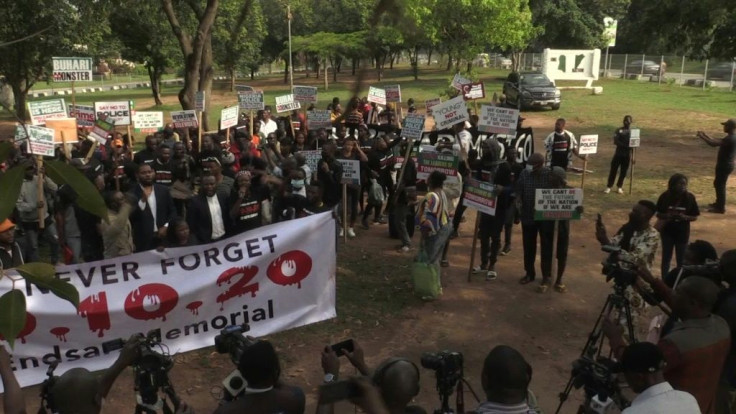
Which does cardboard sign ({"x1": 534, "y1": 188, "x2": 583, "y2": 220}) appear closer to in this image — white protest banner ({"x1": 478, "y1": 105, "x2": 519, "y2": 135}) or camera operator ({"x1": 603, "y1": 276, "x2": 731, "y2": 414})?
white protest banner ({"x1": 478, "y1": 105, "x2": 519, "y2": 135})

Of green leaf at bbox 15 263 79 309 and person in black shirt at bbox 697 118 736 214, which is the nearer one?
green leaf at bbox 15 263 79 309

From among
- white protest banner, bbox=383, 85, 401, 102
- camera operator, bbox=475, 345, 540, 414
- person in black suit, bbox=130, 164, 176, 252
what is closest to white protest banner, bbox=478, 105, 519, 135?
white protest banner, bbox=383, 85, 401, 102

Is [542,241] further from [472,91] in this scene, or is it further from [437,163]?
[472,91]

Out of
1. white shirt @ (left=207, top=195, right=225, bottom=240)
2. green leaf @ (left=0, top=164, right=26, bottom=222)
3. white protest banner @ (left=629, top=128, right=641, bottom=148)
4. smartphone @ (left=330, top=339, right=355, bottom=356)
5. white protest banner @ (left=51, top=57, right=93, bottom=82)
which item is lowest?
white shirt @ (left=207, top=195, right=225, bottom=240)

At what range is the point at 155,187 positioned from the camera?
7633 mm

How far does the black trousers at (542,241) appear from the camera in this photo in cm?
805

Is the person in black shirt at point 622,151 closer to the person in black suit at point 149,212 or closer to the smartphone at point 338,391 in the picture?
the person in black suit at point 149,212

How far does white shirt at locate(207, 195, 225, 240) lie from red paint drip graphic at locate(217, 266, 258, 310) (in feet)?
3.61

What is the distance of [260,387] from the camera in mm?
3119

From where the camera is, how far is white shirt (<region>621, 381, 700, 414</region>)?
2.90 m

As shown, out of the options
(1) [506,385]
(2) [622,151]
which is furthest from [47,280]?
(2) [622,151]

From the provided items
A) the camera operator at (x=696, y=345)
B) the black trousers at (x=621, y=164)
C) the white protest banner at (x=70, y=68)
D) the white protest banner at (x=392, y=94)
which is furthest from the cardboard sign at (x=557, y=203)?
the white protest banner at (x=70, y=68)

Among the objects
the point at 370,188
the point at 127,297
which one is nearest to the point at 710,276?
the point at 127,297

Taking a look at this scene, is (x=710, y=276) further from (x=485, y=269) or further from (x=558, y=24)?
(x=558, y=24)
